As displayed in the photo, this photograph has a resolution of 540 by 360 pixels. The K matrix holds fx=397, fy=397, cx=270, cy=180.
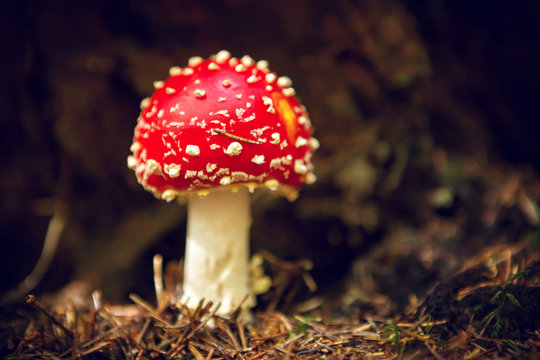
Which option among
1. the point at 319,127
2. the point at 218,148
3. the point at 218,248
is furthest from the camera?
the point at 319,127

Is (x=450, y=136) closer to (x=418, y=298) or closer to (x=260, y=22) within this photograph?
(x=418, y=298)

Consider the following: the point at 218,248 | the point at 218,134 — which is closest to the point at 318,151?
the point at 218,248

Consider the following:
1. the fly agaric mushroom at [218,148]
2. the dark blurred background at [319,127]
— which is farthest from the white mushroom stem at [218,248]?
the dark blurred background at [319,127]

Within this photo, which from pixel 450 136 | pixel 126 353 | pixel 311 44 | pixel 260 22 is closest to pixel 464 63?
pixel 450 136

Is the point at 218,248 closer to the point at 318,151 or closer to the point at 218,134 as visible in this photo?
the point at 218,134

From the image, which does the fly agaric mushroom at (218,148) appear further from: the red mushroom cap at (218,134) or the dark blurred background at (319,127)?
the dark blurred background at (319,127)

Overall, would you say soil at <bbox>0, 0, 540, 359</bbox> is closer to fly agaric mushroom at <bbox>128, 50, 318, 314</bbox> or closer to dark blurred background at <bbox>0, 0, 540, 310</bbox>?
dark blurred background at <bbox>0, 0, 540, 310</bbox>
